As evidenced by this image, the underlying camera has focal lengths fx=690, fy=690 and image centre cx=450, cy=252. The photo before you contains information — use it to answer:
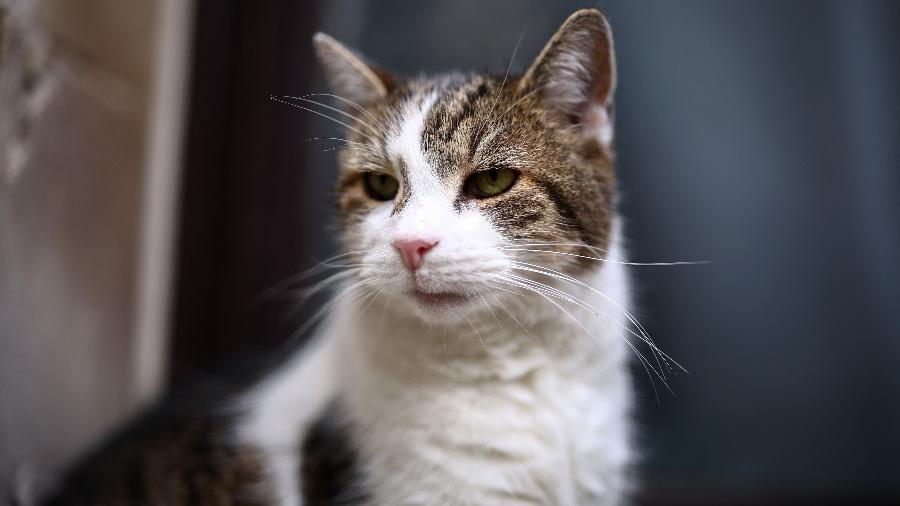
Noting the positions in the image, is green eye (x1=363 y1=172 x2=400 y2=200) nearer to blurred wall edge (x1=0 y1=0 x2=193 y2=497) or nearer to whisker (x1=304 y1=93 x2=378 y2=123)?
whisker (x1=304 y1=93 x2=378 y2=123)

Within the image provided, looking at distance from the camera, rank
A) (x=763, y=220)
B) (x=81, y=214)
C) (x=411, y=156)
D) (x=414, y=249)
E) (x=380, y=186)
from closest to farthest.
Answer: (x=414, y=249) < (x=411, y=156) < (x=380, y=186) < (x=81, y=214) < (x=763, y=220)

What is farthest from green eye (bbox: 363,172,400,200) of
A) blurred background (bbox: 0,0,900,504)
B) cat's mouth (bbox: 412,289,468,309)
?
blurred background (bbox: 0,0,900,504)

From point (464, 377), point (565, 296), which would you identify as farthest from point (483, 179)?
point (464, 377)

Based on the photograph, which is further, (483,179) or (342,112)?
(342,112)

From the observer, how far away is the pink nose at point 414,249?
1055 mm

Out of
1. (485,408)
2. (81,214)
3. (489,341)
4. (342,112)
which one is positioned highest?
(342,112)

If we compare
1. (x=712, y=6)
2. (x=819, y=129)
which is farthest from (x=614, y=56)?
(x=819, y=129)

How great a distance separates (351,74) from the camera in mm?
1367

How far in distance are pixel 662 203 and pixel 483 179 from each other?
0.95 metres

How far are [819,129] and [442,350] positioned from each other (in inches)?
51.1

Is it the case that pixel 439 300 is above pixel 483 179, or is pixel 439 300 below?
below

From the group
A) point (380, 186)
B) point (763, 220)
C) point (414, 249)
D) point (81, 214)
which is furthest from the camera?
point (763, 220)

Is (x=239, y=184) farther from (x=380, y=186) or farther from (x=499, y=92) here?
(x=499, y=92)

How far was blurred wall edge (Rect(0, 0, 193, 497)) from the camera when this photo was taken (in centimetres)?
143
